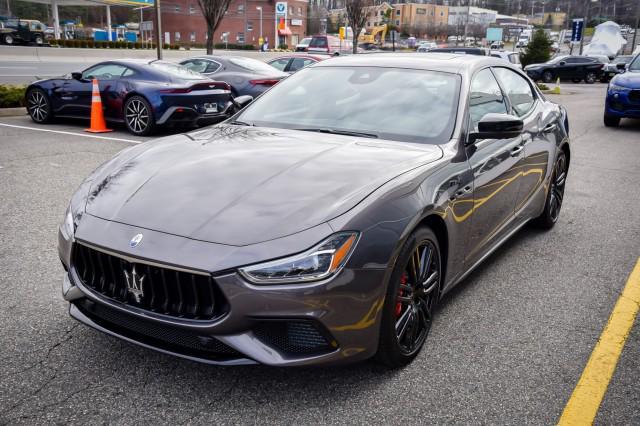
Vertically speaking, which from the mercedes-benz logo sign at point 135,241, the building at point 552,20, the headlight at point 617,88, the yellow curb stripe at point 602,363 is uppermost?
the building at point 552,20

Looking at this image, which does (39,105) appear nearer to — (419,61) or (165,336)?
(419,61)

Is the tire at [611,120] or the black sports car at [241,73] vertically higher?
the black sports car at [241,73]

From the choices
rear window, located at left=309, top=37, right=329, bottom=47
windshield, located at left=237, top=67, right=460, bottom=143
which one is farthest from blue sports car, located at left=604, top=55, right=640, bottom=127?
rear window, located at left=309, top=37, right=329, bottom=47

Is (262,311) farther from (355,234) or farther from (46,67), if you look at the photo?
(46,67)

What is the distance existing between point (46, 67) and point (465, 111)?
2818cm

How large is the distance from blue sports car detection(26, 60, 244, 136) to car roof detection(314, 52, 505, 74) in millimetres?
6079

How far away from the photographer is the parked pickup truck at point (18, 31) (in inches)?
1678

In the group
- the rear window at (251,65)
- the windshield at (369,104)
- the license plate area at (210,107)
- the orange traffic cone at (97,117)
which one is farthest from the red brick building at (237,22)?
the windshield at (369,104)

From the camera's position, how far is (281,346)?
2.45 metres

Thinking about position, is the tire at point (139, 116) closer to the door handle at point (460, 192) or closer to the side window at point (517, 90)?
the side window at point (517, 90)

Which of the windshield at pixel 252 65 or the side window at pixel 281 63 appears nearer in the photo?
the windshield at pixel 252 65

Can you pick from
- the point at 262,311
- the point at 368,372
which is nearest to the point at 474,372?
the point at 368,372

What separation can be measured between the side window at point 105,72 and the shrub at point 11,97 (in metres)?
2.51

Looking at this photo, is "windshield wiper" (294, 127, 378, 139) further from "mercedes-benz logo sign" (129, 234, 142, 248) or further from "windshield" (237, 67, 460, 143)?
"mercedes-benz logo sign" (129, 234, 142, 248)
